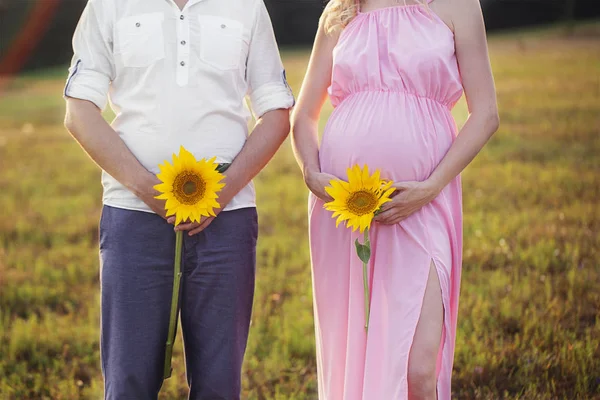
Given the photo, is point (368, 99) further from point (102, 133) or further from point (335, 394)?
point (335, 394)

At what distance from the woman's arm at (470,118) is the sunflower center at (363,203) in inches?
4.6

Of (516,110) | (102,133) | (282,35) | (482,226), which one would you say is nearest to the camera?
(102,133)

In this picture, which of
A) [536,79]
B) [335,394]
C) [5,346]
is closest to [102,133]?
[335,394]

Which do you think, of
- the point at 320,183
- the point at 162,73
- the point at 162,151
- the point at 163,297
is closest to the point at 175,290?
the point at 163,297

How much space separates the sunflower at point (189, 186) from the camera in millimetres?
2578

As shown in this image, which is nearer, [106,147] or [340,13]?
[106,147]

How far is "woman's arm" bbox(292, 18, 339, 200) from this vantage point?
3033mm

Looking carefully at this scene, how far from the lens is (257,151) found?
2838 millimetres

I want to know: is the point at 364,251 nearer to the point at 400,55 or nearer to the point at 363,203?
the point at 363,203

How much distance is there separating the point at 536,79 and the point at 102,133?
594 inches

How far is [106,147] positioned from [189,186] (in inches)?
14.4

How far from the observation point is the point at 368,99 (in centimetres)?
288

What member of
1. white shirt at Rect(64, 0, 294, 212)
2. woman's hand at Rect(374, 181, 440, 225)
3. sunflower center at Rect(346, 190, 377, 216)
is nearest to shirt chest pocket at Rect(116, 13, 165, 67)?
white shirt at Rect(64, 0, 294, 212)

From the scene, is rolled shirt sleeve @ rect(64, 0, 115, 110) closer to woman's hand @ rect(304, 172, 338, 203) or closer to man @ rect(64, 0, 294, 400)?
man @ rect(64, 0, 294, 400)
